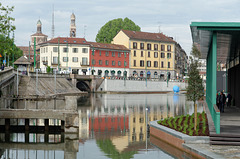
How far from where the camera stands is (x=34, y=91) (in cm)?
6316

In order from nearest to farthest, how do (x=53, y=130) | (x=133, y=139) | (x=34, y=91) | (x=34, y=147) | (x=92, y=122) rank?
1. (x=34, y=147)
2. (x=133, y=139)
3. (x=53, y=130)
4. (x=92, y=122)
5. (x=34, y=91)

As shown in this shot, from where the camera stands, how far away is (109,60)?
121 meters

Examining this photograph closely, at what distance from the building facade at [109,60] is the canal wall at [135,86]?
6231 mm

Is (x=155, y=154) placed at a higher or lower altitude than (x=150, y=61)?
lower

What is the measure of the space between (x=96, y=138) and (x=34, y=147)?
442 centimetres

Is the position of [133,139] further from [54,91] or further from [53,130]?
[54,91]

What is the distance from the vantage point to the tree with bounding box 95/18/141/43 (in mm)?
134250

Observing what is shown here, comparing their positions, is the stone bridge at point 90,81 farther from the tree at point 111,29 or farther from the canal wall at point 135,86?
the tree at point 111,29

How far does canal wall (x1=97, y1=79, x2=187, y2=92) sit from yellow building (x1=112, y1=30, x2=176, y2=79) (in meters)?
5.93

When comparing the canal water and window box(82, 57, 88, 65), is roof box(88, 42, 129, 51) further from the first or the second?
the canal water

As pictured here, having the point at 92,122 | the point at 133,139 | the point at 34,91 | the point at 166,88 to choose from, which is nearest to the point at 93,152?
the point at 133,139

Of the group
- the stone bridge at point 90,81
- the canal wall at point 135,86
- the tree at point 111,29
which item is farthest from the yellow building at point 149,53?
the stone bridge at point 90,81

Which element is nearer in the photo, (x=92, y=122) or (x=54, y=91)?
(x=92, y=122)

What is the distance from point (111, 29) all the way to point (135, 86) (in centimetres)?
2624
